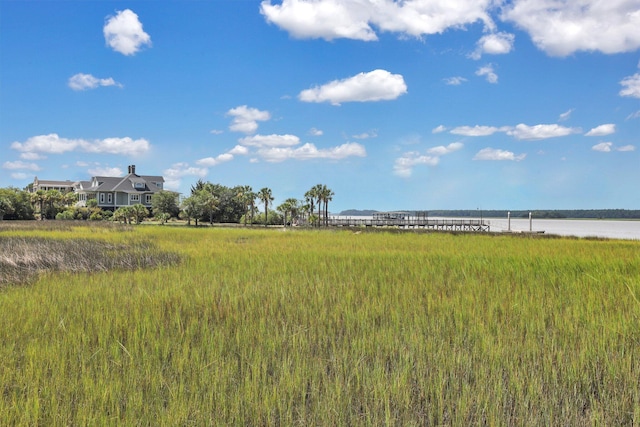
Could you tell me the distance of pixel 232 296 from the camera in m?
7.42

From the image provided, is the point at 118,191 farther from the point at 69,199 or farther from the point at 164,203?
the point at 164,203

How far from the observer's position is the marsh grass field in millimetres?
3434

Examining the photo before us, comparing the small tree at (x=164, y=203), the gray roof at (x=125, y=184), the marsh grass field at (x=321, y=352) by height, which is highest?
the gray roof at (x=125, y=184)

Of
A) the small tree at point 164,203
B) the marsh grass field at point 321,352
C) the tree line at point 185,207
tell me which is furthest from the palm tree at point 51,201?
the marsh grass field at point 321,352

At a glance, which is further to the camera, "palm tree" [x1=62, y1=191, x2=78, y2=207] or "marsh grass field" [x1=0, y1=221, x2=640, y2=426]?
"palm tree" [x1=62, y1=191, x2=78, y2=207]

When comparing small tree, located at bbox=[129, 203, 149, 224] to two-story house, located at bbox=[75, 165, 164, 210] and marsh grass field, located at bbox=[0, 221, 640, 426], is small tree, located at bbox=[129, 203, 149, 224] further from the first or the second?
marsh grass field, located at bbox=[0, 221, 640, 426]

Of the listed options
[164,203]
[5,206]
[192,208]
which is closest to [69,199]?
[5,206]

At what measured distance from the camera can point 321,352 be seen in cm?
→ 469

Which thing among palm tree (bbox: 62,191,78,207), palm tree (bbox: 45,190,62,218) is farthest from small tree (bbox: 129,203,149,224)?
palm tree (bbox: 62,191,78,207)

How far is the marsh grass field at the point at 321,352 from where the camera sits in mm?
3434

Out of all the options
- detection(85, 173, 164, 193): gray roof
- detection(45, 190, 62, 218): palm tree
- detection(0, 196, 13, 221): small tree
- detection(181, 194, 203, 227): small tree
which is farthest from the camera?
detection(85, 173, 164, 193): gray roof

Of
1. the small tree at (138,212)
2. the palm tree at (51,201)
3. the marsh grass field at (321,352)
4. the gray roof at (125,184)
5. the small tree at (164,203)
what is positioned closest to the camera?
the marsh grass field at (321,352)

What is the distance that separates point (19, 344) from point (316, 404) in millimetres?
4059

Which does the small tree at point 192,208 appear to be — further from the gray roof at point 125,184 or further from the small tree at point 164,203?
the gray roof at point 125,184
